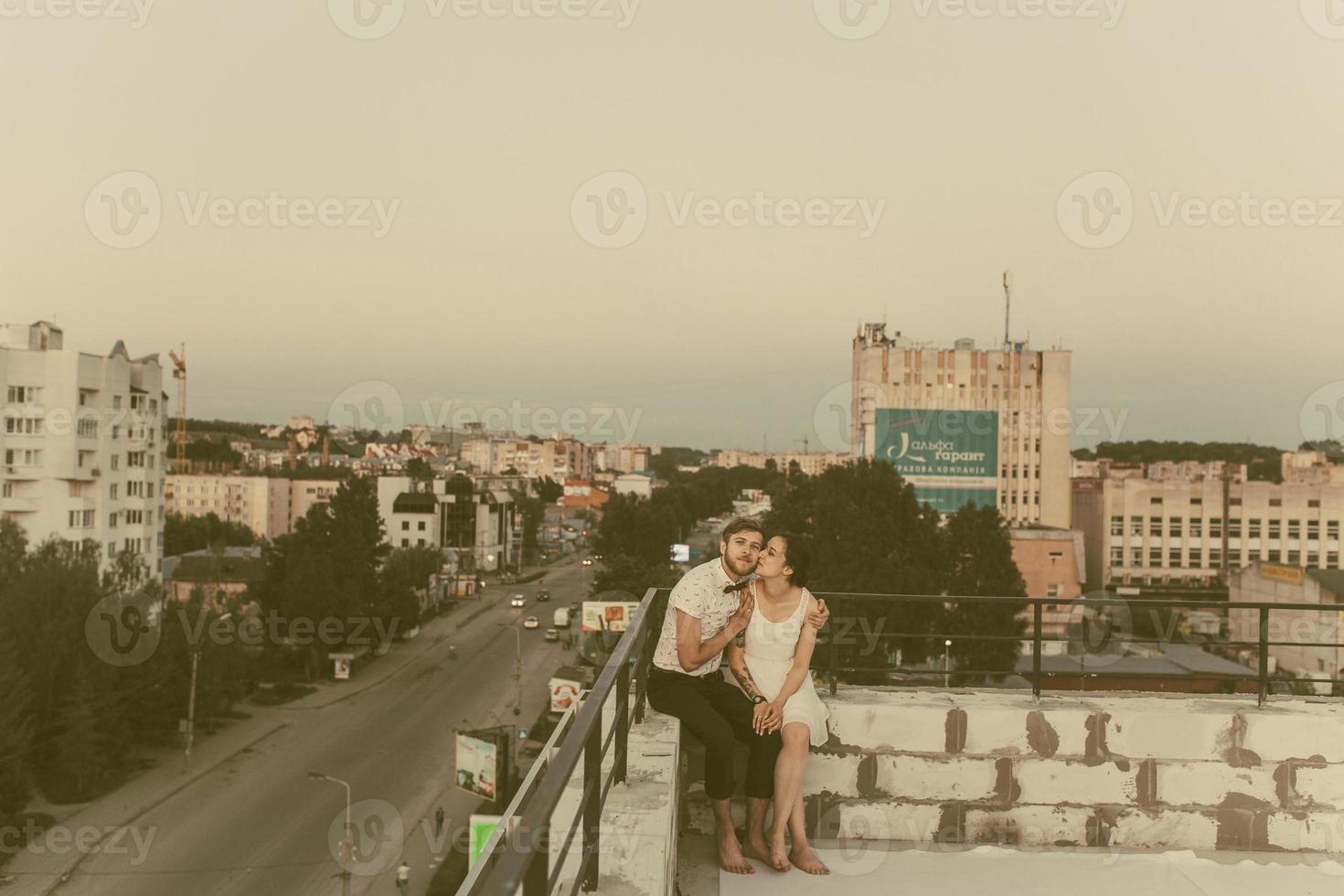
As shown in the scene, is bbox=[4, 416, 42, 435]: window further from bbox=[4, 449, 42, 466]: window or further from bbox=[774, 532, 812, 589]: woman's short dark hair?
bbox=[774, 532, 812, 589]: woman's short dark hair

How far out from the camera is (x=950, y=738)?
590 cm

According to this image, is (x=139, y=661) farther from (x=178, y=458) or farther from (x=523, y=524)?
(x=178, y=458)

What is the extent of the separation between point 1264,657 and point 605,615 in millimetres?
39356

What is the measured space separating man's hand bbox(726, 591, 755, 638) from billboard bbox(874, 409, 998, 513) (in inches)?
2766

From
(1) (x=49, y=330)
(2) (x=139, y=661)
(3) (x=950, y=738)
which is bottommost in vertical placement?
(2) (x=139, y=661)

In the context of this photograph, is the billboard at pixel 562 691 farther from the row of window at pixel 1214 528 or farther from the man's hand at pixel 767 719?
the row of window at pixel 1214 528

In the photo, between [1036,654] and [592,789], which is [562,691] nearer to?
[1036,654]

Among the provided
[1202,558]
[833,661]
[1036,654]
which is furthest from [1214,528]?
[833,661]

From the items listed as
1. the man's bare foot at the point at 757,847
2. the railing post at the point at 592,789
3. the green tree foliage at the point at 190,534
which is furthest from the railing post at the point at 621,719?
the green tree foliage at the point at 190,534

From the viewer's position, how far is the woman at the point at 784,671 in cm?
473

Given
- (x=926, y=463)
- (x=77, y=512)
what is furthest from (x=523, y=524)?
(x=77, y=512)

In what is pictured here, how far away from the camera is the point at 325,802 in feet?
114

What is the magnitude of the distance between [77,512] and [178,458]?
282ft

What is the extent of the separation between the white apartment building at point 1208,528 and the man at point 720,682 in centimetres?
8415
